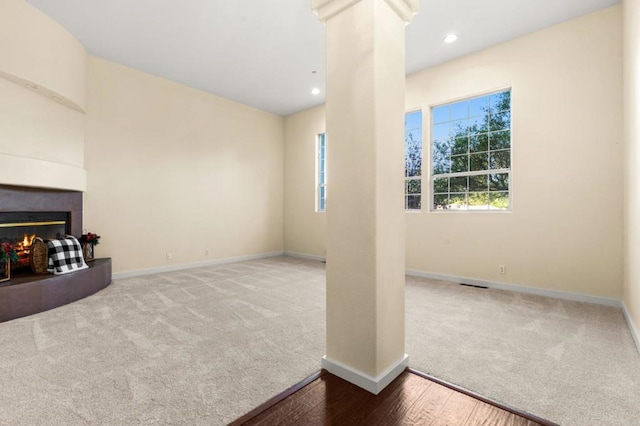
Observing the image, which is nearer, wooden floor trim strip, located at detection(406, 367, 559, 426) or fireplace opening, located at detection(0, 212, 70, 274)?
wooden floor trim strip, located at detection(406, 367, 559, 426)

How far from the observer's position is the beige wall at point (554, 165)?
3.17 metres

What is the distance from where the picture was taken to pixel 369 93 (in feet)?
5.46

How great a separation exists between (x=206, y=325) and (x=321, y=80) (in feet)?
13.5

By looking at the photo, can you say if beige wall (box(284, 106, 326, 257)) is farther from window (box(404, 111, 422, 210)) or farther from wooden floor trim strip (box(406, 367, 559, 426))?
wooden floor trim strip (box(406, 367, 559, 426))

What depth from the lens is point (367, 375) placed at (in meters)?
1.70

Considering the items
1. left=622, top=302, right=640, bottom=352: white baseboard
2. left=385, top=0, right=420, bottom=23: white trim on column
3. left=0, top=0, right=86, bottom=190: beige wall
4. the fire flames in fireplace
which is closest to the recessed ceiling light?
left=385, top=0, right=420, bottom=23: white trim on column

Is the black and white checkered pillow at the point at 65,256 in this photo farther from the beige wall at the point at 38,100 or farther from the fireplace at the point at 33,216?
the beige wall at the point at 38,100

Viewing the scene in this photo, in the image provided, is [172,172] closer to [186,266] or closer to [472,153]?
[186,266]

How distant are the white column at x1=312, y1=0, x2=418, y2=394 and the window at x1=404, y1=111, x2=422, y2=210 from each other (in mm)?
2938

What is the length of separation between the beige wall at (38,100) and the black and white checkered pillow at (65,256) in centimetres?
68

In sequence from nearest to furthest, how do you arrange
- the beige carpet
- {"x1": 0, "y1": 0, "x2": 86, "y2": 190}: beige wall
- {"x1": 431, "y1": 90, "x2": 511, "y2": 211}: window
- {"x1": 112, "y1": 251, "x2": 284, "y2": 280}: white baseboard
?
the beige carpet → {"x1": 0, "y1": 0, "x2": 86, "y2": 190}: beige wall → {"x1": 431, "y1": 90, "x2": 511, "y2": 211}: window → {"x1": 112, "y1": 251, "x2": 284, "y2": 280}: white baseboard

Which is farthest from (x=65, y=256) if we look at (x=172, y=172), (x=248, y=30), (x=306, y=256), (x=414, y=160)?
(x=414, y=160)

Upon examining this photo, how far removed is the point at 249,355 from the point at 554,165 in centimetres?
392

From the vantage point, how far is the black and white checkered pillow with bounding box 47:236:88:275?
130 inches
